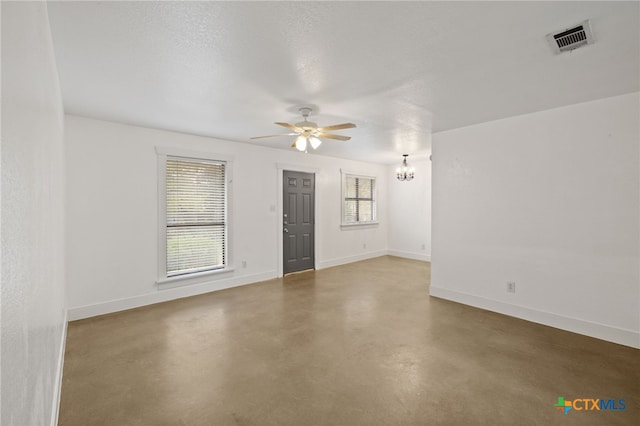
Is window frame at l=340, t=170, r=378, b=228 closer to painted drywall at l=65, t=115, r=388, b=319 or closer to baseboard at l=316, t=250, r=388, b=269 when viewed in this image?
baseboard at l=316, t=250, r=388, b=269

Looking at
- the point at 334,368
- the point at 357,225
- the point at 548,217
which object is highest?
the point at 548,217

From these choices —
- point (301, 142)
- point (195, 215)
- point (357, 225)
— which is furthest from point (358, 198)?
point (301, 142)

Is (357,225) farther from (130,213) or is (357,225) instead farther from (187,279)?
(130,213)

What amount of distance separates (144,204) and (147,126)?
3.50 ft

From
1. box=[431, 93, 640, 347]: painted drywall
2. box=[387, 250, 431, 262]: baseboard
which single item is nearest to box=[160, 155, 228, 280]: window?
box=[431, 93, 640, 347]: painted drywall

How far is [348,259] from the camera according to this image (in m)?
6.89

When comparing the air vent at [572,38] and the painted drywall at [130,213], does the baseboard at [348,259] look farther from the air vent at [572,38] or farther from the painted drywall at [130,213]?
the air vent at [572,38]

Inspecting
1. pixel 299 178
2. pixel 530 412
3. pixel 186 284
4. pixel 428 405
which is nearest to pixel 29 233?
pixel 428 405

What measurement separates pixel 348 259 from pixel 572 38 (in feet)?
18.1

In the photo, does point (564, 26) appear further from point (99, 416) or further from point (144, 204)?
point (144, 204)

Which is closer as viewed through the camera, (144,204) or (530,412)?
(530,412)

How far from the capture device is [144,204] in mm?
4078

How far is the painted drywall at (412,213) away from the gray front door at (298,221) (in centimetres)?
269

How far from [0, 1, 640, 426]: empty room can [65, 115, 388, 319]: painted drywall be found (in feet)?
0.08
